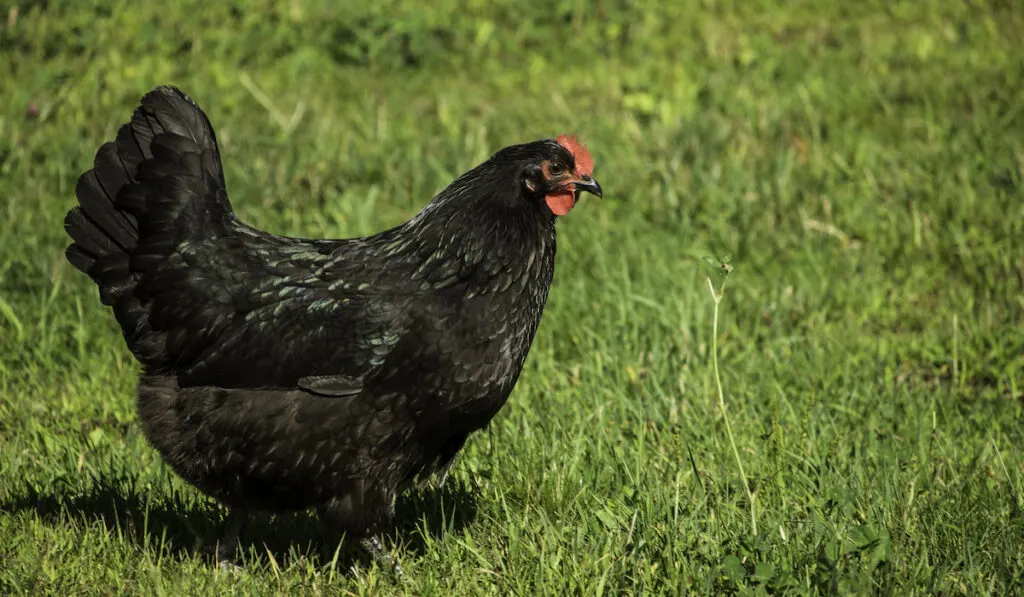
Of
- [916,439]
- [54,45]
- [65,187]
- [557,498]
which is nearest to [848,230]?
[916,439]

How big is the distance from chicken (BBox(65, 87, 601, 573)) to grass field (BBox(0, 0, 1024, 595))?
1.20 ft

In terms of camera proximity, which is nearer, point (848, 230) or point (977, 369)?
point (977, 369)

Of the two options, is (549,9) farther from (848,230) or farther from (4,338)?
(4,338)

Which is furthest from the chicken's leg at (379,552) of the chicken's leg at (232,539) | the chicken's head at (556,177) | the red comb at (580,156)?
the red comb at (580,156)

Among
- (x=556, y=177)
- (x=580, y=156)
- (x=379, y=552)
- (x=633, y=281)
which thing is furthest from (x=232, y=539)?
(x=633, y=281)

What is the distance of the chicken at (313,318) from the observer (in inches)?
141

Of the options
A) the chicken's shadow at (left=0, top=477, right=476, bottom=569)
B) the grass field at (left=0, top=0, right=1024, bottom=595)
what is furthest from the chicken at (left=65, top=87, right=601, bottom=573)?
the grass field at (left=0, top=0, right=1024, bottom=595)

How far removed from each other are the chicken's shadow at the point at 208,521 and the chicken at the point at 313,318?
0.18 m

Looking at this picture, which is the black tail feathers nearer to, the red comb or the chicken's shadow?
the chicken's shadow

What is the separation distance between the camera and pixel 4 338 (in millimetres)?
5246

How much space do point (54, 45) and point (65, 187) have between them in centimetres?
223

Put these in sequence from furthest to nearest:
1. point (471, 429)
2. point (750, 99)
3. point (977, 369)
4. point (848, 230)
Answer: point (750, 99) → point (848, 230) → point (977, 369) → point (471, 429)

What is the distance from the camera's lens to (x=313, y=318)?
12.2ft

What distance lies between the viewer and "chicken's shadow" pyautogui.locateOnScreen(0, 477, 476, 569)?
153 inches
